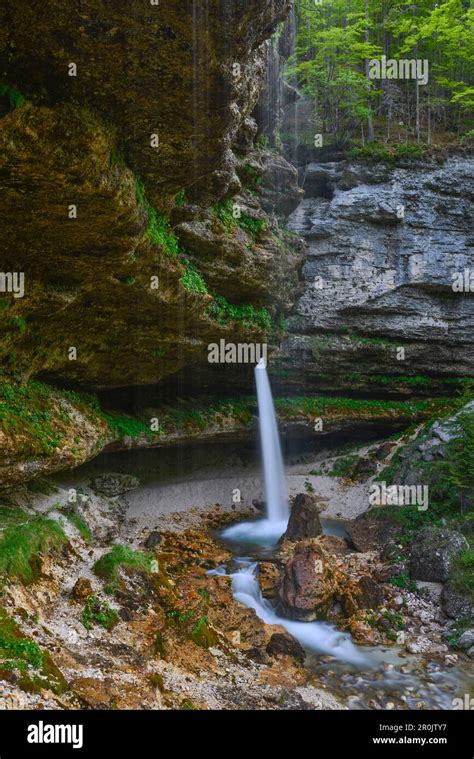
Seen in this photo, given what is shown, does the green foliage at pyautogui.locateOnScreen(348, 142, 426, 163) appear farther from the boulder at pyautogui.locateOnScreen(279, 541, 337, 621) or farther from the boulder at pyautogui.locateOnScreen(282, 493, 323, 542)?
the boulder at pyautogui.locateOnScreen(279, 541, 337, 621)

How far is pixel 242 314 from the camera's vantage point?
16.6 metres

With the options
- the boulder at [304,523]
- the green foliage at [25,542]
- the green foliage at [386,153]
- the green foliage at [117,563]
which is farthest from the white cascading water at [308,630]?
the green foliage at [386,153]

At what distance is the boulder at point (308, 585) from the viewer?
1127 centimetres

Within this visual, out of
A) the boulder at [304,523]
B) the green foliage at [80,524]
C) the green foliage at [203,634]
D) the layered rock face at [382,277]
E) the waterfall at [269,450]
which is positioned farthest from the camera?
the layered rock face at [382,277]

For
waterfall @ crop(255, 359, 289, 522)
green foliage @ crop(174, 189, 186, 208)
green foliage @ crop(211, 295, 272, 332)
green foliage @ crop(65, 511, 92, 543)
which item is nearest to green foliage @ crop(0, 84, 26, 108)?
green foliage @ crop(174, 189, 186, 208)

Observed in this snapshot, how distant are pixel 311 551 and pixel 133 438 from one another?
275 inches

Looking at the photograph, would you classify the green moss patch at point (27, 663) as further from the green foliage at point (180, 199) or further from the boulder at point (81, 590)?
the green foliage at point (180, 199)

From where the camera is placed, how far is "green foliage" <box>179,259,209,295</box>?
1224 centimetres

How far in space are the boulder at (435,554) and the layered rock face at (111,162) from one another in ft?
29.0

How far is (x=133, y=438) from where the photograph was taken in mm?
16141

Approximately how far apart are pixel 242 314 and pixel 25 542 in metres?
9.69

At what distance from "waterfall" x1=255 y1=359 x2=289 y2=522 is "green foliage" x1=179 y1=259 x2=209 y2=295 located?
308 inches

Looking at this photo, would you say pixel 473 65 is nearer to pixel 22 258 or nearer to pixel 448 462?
pixel 448 462

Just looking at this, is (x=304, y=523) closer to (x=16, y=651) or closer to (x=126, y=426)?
(x=126, y=426)
